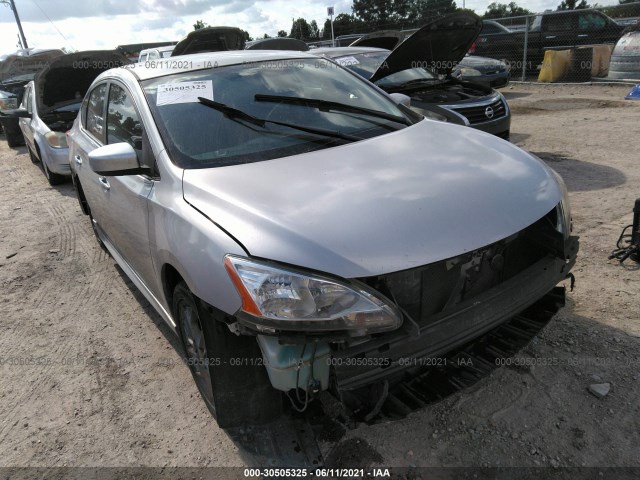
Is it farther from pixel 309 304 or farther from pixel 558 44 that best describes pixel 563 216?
pixel 558 44

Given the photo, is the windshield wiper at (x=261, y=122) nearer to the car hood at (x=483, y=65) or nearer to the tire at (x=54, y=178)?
the tire at (x=54, y=178)

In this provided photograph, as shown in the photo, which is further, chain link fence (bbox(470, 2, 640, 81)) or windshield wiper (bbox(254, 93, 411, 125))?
chain link fence (bbox(470, 2, 640, 81))

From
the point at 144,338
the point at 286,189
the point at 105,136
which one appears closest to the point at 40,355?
the point at 144,338

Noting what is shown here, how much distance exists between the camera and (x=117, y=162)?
2.58m

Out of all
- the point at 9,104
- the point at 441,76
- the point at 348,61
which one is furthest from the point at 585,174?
the point at 9,104

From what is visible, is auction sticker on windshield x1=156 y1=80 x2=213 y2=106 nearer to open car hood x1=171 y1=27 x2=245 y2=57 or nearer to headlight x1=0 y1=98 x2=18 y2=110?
open car hood x1=171 y1=27 x2=245 y2=57

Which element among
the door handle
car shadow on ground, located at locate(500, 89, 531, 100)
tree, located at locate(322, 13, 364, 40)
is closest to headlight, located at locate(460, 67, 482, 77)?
car shadow on ground, located at locate(500, 89, 531, 100)

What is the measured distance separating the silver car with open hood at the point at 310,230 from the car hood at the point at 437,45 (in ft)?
11.1

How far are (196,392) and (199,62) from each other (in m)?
2.13

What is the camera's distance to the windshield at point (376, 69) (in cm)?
678

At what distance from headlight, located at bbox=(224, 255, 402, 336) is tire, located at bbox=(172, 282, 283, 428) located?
1.00 feet

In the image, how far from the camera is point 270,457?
2.32 metres

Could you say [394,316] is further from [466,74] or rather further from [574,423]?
[466,74]

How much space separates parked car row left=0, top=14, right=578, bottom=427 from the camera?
1.84 meters
